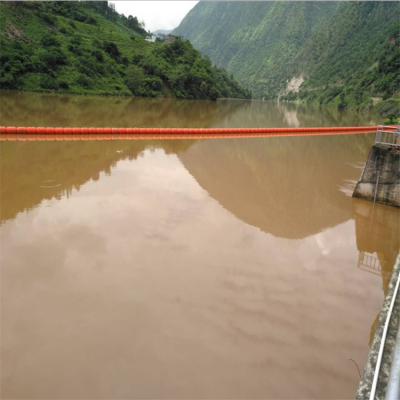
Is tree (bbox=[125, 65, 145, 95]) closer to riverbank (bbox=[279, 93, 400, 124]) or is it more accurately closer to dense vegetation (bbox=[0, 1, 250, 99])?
dense vegetation (bbox=[0, 1, 250, 99])

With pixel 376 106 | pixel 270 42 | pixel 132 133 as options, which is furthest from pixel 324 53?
pixel 132 133

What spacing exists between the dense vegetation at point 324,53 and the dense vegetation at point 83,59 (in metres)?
24.9

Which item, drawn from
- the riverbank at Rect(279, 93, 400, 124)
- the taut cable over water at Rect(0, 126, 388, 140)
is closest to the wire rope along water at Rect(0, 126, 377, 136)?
the taut cable over water at Rect(0, 126, 388, 140)

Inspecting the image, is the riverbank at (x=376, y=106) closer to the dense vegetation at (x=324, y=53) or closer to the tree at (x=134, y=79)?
the dense vegetation at (x=324, y=53)

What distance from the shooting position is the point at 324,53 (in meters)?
107

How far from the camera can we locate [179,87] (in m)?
48.4

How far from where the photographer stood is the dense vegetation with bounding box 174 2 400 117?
57203mm

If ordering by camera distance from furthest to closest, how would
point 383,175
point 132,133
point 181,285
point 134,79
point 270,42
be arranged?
point 270,42 < point 134,79 < point 132,133 < point 383,175 < point 181,285

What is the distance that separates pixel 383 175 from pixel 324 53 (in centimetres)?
11364

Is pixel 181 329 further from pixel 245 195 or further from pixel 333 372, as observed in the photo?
pixel 245 195

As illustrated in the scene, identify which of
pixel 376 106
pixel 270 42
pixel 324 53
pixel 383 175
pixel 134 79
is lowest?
pixel 383 175

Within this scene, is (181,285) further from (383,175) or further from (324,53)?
(324,53)

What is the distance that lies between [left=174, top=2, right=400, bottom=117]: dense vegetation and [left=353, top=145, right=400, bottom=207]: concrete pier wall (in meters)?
19.0

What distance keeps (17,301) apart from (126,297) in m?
0.98
